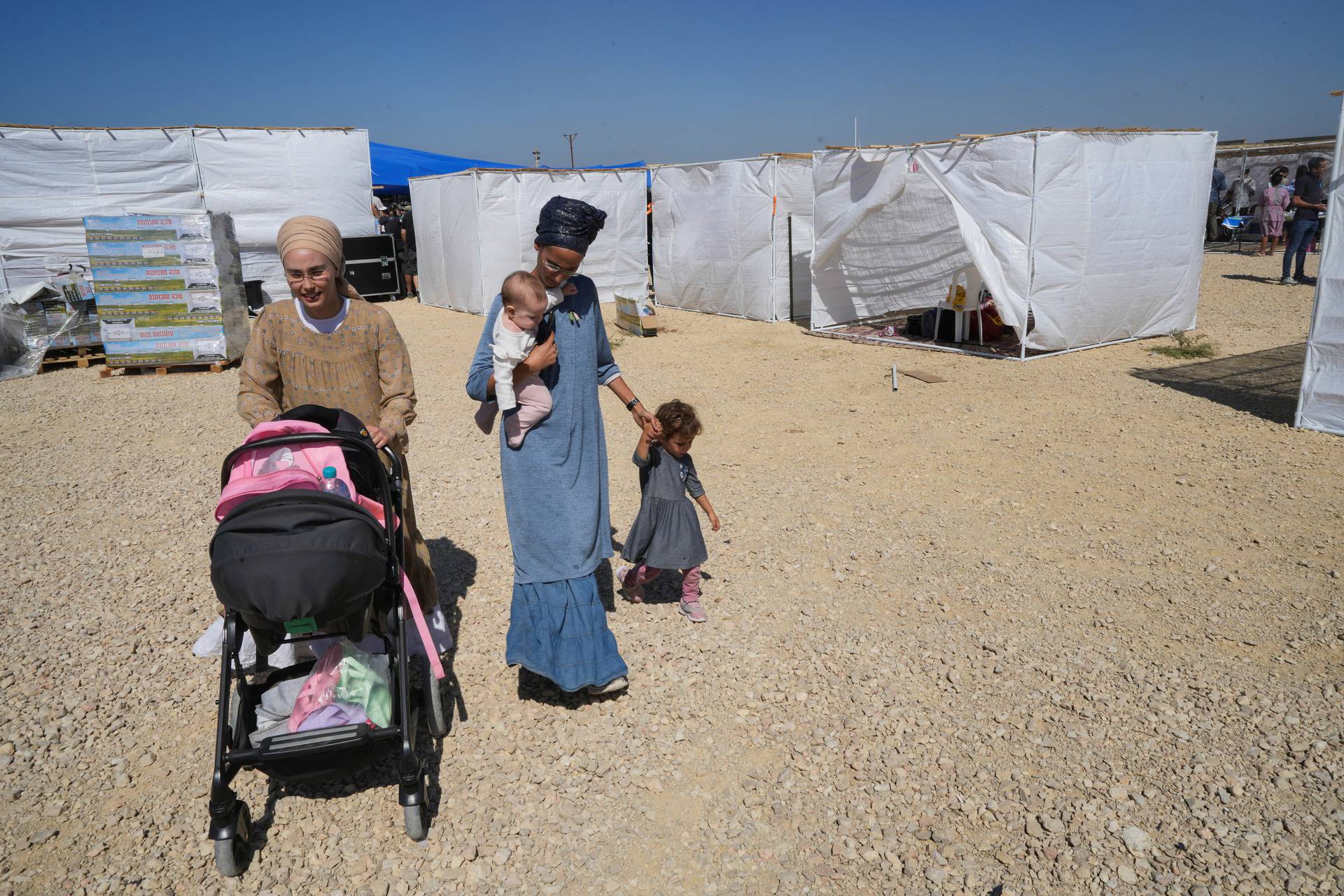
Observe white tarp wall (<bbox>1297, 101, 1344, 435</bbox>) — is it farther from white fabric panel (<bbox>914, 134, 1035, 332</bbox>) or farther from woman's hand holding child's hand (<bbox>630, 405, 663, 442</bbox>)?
woman's hand holding child's hand (<bbox>630, 405, 663, 442</bbox>)

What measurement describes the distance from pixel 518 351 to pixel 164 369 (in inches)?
380

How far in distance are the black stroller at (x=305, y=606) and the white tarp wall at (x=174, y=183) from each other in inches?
555

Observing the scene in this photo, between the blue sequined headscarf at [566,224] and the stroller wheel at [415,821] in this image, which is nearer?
the stroller wheel at [415,821]

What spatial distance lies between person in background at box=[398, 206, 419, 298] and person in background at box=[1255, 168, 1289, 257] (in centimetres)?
1705

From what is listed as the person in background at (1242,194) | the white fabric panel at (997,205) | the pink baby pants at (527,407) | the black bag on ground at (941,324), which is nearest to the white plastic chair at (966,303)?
the black bag on ground at (941,324)

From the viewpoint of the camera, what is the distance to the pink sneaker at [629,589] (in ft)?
13.3

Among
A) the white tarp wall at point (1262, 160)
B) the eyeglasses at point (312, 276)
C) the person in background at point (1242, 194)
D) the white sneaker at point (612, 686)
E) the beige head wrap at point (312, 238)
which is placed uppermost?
the white tarp wall at point (1262, 160)

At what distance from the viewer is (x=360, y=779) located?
2.89 meters

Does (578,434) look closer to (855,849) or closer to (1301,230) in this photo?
(855,849)

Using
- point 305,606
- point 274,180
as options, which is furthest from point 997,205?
point 274,180

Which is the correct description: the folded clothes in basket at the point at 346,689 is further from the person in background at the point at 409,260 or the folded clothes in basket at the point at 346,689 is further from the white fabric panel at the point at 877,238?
the person in background at the point at 409,260

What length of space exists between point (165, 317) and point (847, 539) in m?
9.24

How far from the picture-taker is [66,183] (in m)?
15.4

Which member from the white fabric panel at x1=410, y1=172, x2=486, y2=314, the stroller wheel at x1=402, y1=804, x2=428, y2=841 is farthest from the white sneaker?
the white fabric panel at x1=410, y1=172, x2=486, y2=314
